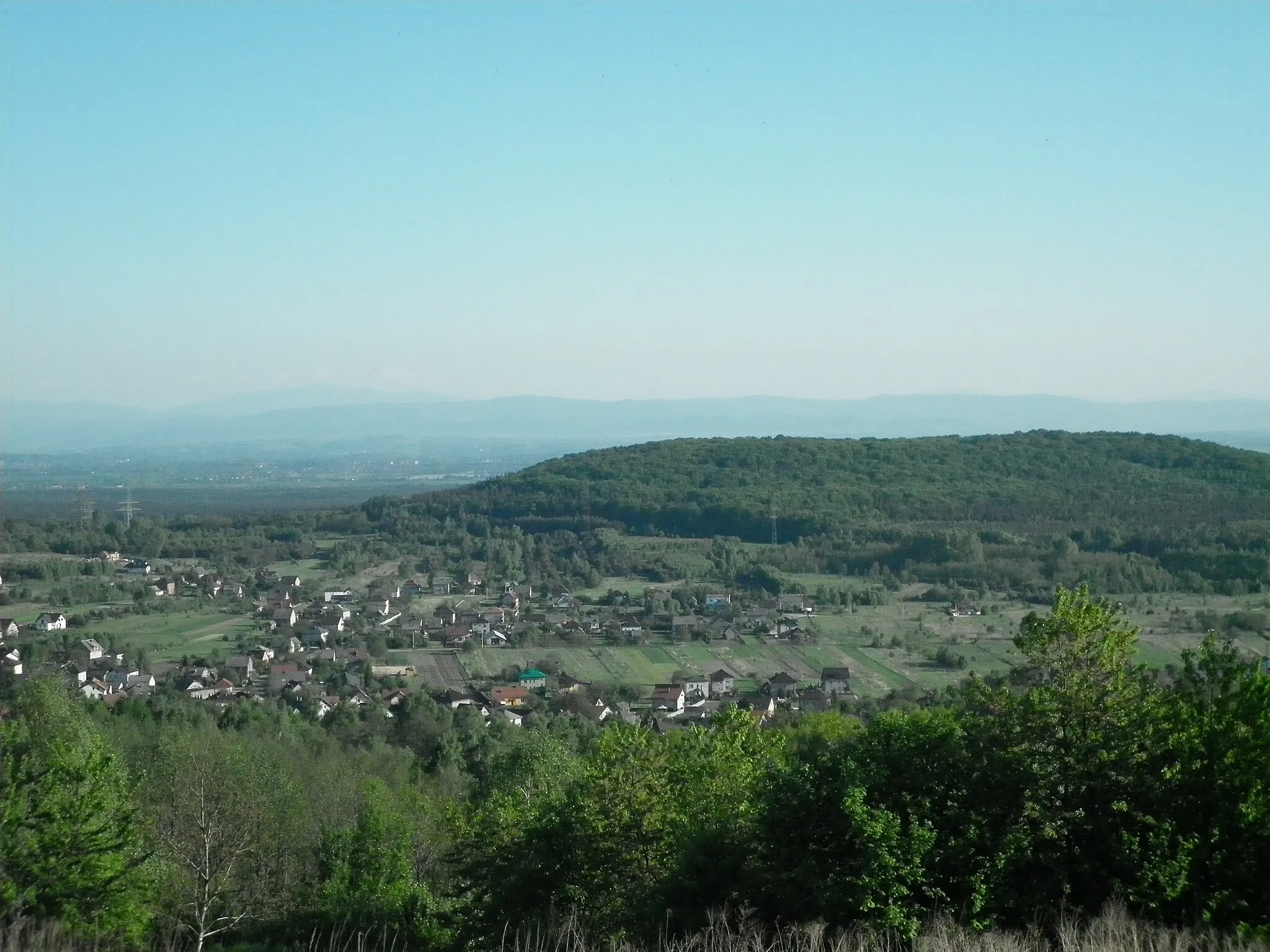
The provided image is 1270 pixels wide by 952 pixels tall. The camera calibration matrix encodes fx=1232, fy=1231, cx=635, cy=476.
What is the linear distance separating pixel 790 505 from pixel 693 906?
94.3 feet

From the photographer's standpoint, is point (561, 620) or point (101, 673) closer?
point (101, 673)

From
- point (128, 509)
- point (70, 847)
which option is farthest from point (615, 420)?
point (70, 847)

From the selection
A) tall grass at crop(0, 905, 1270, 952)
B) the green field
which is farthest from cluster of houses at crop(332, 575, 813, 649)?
tall grass at crop(0, 905, 1270, 952)

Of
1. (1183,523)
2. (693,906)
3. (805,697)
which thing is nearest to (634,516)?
(1183,523)

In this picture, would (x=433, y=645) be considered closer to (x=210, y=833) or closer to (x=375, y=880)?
(x=375, y=880)

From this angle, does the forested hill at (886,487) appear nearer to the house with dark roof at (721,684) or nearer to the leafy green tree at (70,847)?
the house with dark roof at (721,684)

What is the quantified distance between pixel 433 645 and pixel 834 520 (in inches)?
526

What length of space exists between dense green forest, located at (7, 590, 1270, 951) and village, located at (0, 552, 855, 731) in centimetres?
610

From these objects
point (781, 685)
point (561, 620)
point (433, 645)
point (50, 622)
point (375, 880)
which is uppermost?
point (375, 880)

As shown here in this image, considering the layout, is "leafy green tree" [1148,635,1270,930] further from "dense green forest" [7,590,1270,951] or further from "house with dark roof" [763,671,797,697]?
"house with dark roof" [763,671,797,697]

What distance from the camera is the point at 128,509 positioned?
128 ft

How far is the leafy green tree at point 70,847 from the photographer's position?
265 inches

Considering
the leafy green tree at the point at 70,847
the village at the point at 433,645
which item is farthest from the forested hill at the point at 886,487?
the leafy green tree at the point at 70,847

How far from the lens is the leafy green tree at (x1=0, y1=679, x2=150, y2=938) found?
674cm
